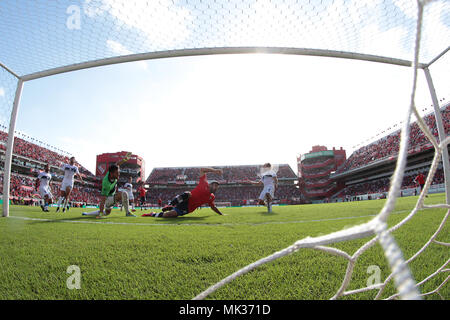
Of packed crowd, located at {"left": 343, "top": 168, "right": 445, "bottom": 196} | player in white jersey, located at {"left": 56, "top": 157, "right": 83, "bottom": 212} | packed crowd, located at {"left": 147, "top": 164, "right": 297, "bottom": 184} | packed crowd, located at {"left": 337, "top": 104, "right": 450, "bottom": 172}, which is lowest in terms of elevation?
packed crowd, located at {"left": 343, "top": 168, "right": 445, "bottom": 196}

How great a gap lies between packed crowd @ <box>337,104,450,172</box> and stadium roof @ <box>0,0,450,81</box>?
25.8 meters

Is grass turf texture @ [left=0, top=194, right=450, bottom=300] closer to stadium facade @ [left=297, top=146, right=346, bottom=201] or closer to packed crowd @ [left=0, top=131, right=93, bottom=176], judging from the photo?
packed crowd @ [left=0, top=131, right=93, bottom=176]

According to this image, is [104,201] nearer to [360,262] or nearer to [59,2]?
[59,2]

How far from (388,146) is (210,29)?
38958 mm

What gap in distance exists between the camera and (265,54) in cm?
497

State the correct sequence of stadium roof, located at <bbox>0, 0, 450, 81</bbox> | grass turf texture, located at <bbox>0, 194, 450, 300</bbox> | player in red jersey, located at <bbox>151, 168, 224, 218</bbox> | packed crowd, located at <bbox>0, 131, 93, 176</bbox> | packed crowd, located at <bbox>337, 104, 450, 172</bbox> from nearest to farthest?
grass turf texture, located at <bbox>0, 194, 450, 300</bbox> → stadium roof, located at <bbox>0, 0, 450, 81</bbox> → player in red jersey, located at <bbox>151, 168, 224, 218</bbox> → packed crowd, located at <bbox>337, 104, 450, 172</bbox> → packed crowd, located at <bbox>0, 131, 93, 176</bbox>

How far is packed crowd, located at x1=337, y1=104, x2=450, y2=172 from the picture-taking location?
81.6ft

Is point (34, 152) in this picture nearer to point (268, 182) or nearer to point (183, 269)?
point (268, 182)

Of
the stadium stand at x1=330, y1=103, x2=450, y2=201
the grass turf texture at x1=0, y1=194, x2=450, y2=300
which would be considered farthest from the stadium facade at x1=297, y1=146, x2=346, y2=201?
the grass turf texture at x1=0, y1=194, x2=450, y2=300

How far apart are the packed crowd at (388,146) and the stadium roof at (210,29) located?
25849 millimetres

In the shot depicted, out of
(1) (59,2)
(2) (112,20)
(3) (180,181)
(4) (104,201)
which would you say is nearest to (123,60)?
(2) (112,20)
